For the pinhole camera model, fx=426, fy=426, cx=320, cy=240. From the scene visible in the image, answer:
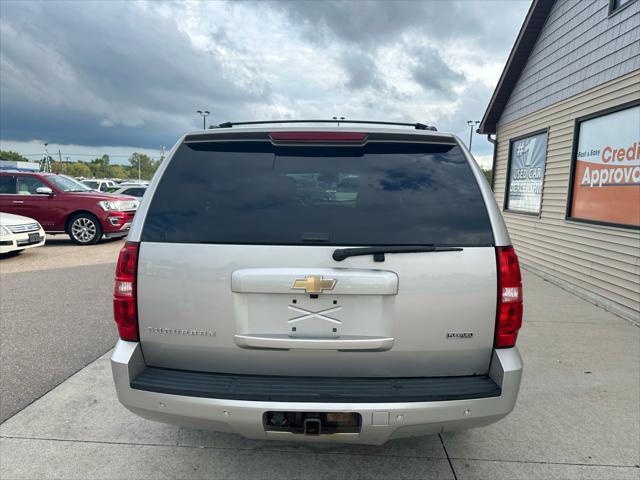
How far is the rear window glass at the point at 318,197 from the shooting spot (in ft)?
6.65

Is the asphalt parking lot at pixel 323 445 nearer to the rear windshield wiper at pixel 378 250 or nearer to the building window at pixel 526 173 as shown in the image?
the rear windshield wiper at pixel 378 250

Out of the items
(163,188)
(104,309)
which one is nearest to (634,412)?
(163,188)

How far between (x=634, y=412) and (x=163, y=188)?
365 centimetres

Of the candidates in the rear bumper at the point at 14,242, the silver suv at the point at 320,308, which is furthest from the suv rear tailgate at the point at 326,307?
the rear bumper at the point at 14,242

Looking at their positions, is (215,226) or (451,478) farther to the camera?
(451,478)

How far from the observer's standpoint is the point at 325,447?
8.88 feet

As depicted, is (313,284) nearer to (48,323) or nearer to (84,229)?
(48,323)

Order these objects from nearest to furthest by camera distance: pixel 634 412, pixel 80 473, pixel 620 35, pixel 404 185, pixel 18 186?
pixel 404 185 < pixel 80 473 < pixel 634 412 < pixel 620 35 < pixel 18 186

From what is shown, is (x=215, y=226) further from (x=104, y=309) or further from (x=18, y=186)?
(x=18, y=186)

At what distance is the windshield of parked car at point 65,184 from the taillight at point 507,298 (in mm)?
11807

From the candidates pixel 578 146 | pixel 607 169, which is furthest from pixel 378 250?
pixel 578 146

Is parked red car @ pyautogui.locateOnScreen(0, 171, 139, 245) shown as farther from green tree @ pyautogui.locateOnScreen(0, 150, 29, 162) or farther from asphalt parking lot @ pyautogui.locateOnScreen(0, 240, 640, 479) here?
green tree @ pyautogui.locateOnScreen(0, 150, 29, 162)

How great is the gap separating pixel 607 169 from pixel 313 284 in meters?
6.38

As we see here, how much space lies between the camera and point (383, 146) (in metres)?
2.25
